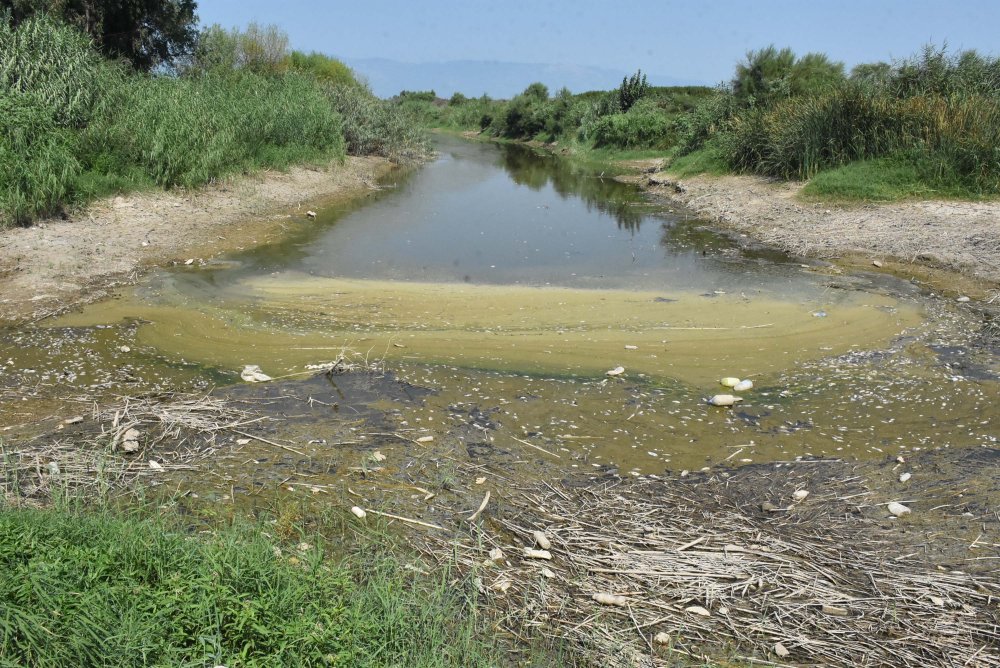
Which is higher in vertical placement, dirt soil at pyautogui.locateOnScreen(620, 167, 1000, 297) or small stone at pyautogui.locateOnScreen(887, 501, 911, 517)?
dirt soil at pyautogui.locateOnScreen(620, 167, 1000, 297)

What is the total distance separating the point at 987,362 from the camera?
21.5ft

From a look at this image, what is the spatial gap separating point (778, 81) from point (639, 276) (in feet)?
41.2

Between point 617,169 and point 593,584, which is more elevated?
point 617,169

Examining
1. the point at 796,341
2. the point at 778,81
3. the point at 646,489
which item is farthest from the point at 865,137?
the point at 646,489

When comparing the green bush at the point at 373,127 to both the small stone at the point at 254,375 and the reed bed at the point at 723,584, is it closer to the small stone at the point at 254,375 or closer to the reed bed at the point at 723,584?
the small stone at the point at 254,375

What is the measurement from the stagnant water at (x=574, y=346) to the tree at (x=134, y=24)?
10323 millimetres

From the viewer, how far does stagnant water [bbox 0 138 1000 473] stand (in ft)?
17.2

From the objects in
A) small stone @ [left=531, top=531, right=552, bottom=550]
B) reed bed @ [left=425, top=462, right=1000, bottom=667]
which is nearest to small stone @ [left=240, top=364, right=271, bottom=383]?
reed bed @ [left=425, top=462, right=1000, bottom=667]

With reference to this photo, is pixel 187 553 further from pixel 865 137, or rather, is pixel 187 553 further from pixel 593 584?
pixel 865 137

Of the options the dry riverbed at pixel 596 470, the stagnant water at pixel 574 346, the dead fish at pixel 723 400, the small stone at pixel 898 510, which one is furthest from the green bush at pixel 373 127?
the small stone at pixel 898 510

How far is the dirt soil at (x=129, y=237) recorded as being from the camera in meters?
8.01

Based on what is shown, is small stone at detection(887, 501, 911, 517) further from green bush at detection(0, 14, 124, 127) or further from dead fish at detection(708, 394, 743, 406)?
green bush at detection(0, 14, 124, 127)

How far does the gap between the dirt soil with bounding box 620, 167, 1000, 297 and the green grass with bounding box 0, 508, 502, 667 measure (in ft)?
28.2

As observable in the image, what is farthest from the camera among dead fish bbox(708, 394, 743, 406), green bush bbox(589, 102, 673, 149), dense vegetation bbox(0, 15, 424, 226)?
green bush bbox(589, 102, 673, 149)
